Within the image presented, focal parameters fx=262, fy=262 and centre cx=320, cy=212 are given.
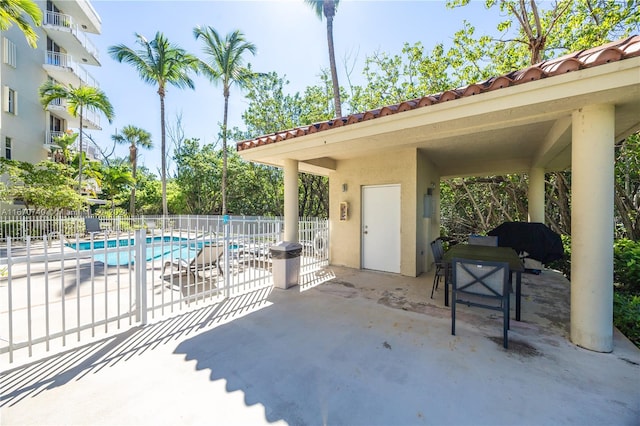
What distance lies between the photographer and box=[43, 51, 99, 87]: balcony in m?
16.5

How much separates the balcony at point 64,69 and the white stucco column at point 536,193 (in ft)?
84.2

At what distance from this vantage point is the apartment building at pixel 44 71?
46.0 feet

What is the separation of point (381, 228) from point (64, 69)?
74.0 feet

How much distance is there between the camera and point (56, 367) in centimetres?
281

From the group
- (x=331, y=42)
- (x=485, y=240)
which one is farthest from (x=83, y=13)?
(x=485, y=240)

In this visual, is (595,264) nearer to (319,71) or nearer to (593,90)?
(593,90)

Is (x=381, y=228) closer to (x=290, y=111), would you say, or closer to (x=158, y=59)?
(x=290, y=111)

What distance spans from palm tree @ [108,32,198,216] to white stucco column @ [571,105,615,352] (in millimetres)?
19275

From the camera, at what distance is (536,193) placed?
789cm

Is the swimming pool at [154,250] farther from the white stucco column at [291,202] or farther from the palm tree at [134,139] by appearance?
the palm tree at [134,139]

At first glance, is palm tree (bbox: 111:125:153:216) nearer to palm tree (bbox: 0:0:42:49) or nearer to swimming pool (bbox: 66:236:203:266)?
swimming pool (bbox: 66:236:203:266)

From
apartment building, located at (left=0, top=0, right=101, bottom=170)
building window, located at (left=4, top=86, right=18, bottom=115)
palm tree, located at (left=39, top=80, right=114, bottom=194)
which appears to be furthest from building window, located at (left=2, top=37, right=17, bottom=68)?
palm tree, located at (left=39, top=80, right=114, bottom=194)

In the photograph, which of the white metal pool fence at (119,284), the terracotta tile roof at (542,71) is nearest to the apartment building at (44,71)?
the white metal pool fence at (119,284)

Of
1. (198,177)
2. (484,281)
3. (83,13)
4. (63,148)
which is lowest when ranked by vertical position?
(484,281)
